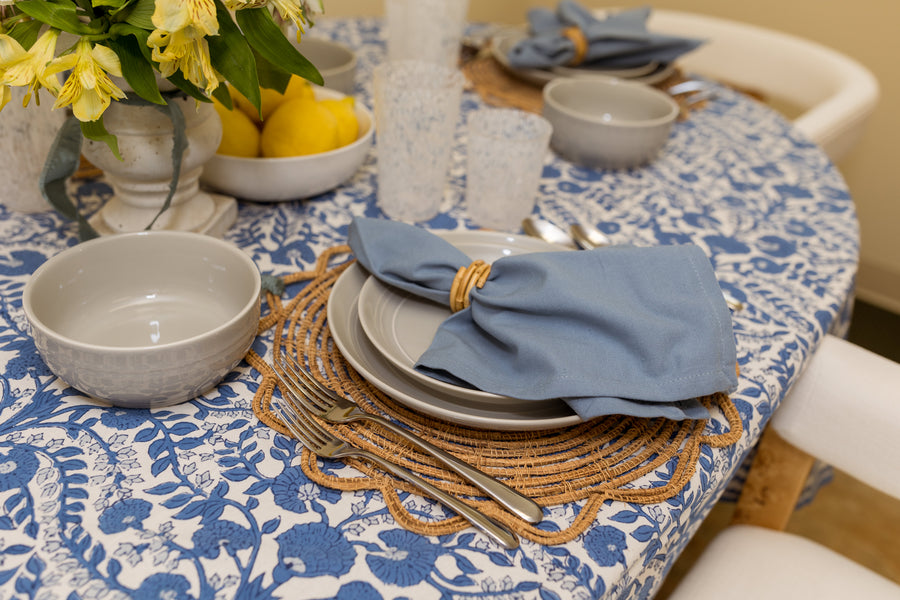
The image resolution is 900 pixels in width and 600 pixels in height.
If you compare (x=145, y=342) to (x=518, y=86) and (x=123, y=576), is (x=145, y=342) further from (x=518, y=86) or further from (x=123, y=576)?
(x=518, y=86)

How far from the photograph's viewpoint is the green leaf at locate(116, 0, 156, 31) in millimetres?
516

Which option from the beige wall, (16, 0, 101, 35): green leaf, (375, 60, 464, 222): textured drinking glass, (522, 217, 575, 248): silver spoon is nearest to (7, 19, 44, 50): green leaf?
(16, 0, 101, 35): green leaf

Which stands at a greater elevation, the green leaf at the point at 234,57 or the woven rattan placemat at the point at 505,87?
the green leaf at the point at 234,57

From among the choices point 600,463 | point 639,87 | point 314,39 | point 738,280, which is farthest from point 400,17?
point 600,463

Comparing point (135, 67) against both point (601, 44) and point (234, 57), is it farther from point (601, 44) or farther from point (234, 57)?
point (601, 44)

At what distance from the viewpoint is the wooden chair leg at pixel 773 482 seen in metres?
0.86

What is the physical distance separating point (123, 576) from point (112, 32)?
390 mm

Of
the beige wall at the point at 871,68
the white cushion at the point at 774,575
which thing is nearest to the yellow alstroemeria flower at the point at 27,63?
the white cushion at the point at 774,575

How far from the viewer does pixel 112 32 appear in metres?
0.53

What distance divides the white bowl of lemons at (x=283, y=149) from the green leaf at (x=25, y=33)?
271 millimetres

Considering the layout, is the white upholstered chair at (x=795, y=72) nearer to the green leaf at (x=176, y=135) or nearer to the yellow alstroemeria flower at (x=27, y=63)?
the green leaf at (x=176, y=135)

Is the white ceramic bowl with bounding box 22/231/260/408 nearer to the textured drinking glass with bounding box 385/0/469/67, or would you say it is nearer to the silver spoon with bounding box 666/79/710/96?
the textured drinking glass with bounding box 385/0/469/67

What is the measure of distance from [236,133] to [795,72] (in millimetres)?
1290

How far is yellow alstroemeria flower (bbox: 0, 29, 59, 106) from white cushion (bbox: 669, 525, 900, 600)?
2.40 feet
